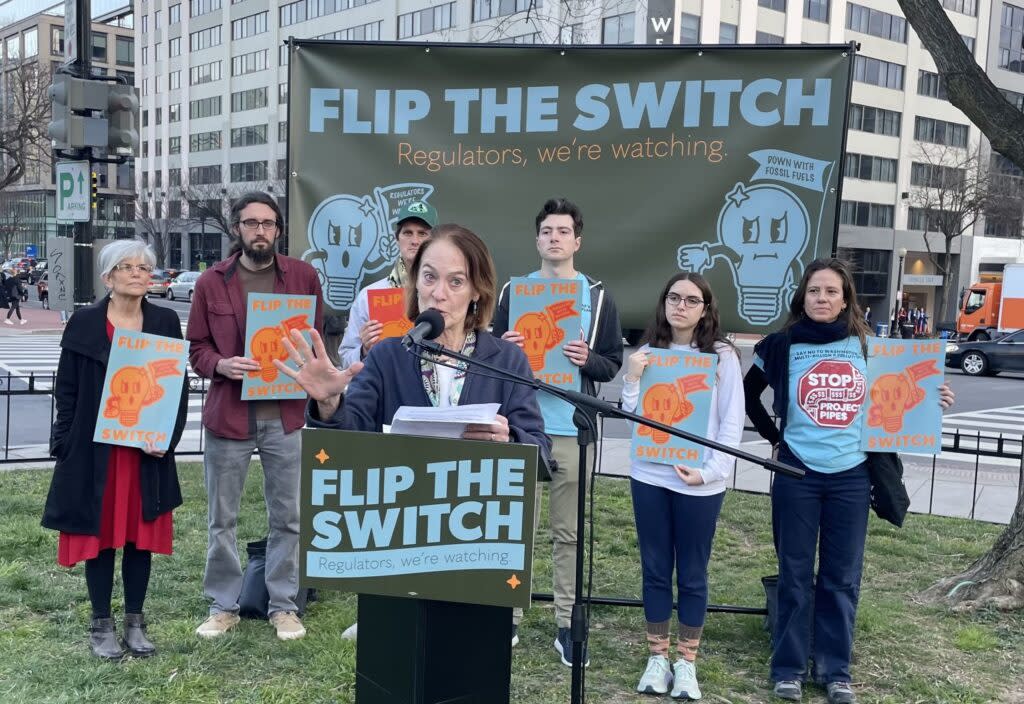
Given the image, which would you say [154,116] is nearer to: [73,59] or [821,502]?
[73,59]

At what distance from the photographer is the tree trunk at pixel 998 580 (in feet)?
17.2

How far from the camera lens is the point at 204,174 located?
70.1 metres

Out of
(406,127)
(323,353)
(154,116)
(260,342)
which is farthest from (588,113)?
(154,116)

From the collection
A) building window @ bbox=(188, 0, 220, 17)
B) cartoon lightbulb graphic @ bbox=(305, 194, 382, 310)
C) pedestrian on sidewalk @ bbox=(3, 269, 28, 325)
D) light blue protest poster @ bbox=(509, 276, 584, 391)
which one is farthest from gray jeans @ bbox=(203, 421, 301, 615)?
building window @ bbox=(188, 0, 220, 17)

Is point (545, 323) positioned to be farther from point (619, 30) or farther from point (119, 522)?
point (619, 30)

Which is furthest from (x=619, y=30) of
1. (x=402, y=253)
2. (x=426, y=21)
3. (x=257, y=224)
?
(x=257, y=224)

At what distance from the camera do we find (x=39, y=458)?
29.5 ft

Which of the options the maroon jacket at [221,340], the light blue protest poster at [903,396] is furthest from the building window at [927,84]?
the maroon jacket at [221,340]

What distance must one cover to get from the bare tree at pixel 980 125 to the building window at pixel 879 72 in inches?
1868

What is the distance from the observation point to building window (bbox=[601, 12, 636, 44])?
1517 inches

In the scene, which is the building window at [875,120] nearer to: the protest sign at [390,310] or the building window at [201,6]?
the building window at [201,6]

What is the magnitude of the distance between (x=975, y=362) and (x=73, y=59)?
79.6 ft

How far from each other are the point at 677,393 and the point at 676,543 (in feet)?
2.29

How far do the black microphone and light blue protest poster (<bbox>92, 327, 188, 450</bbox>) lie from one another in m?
2.11
